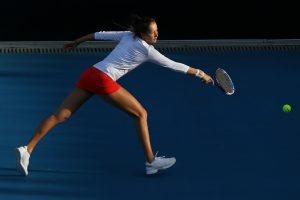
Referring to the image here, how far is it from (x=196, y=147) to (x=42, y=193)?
1.62 m

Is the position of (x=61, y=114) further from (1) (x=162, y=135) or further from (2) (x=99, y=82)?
(1) (x=162, y=135)

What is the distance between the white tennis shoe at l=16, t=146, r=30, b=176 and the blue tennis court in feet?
0.22

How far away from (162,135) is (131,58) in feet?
4.28

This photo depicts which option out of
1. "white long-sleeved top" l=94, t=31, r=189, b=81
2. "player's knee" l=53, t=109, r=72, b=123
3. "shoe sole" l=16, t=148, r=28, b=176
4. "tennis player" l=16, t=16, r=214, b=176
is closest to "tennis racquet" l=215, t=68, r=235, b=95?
"tennis player" l=16, t=16, r=214, b=176

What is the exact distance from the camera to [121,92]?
18.6 feet

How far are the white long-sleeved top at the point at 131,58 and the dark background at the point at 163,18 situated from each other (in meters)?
4.60

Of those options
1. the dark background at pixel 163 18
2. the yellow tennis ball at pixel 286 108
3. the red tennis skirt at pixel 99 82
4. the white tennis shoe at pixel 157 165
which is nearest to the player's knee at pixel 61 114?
the red tennis skirt at pixel 99 82

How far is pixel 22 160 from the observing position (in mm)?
5621

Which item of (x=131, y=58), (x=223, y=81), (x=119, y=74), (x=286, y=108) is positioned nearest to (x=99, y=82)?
(x=119, y=74)

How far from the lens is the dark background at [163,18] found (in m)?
10.2

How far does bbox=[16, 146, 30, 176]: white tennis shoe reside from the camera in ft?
18.4

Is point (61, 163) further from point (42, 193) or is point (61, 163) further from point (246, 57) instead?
point (246, 57)

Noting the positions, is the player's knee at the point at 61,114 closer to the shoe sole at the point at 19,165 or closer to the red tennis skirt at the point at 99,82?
the red tennis skirt at the point at 99,82

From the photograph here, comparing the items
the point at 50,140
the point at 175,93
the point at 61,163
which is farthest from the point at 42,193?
the point at 175,93
